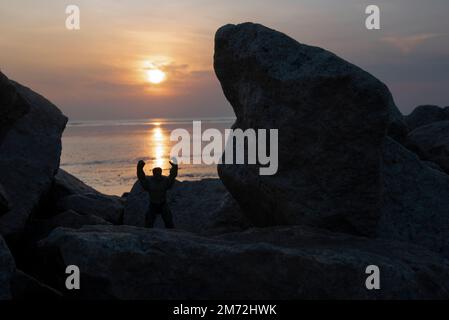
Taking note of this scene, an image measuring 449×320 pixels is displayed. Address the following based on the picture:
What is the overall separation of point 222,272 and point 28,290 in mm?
2551

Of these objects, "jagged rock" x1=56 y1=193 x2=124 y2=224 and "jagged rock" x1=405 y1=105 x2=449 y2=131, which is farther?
"jagged rock" x1=405 y1=105 x2=449 y2=131

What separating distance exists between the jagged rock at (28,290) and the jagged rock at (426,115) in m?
20.5

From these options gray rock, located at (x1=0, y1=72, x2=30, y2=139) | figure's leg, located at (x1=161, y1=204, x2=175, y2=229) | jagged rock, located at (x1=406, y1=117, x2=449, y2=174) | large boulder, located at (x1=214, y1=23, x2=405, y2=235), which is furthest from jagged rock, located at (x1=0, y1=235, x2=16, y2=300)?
jagged rock, located at (x1=406, y1=117, x2=449, y2=174)

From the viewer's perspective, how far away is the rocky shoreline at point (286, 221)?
23.2 feet

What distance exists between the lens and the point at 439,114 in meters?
25.0

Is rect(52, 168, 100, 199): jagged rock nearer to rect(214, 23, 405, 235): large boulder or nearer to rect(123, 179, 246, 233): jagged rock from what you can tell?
rect(123, 179, 246, 233): jagged rock

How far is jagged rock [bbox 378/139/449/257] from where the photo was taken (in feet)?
31.4

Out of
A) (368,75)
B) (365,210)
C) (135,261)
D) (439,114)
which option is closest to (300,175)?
(365,210)

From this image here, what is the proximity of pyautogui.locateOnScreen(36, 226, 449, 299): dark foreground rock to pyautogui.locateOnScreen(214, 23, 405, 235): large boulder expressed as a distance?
1584 mm

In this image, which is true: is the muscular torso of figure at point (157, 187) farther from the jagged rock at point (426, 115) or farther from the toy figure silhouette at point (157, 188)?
the jagged rock at point (426, 115)

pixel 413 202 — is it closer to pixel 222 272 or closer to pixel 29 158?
pixel 222 272

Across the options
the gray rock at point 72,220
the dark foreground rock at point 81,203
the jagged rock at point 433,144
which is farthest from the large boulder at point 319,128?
the jagged rock at point 433,144
